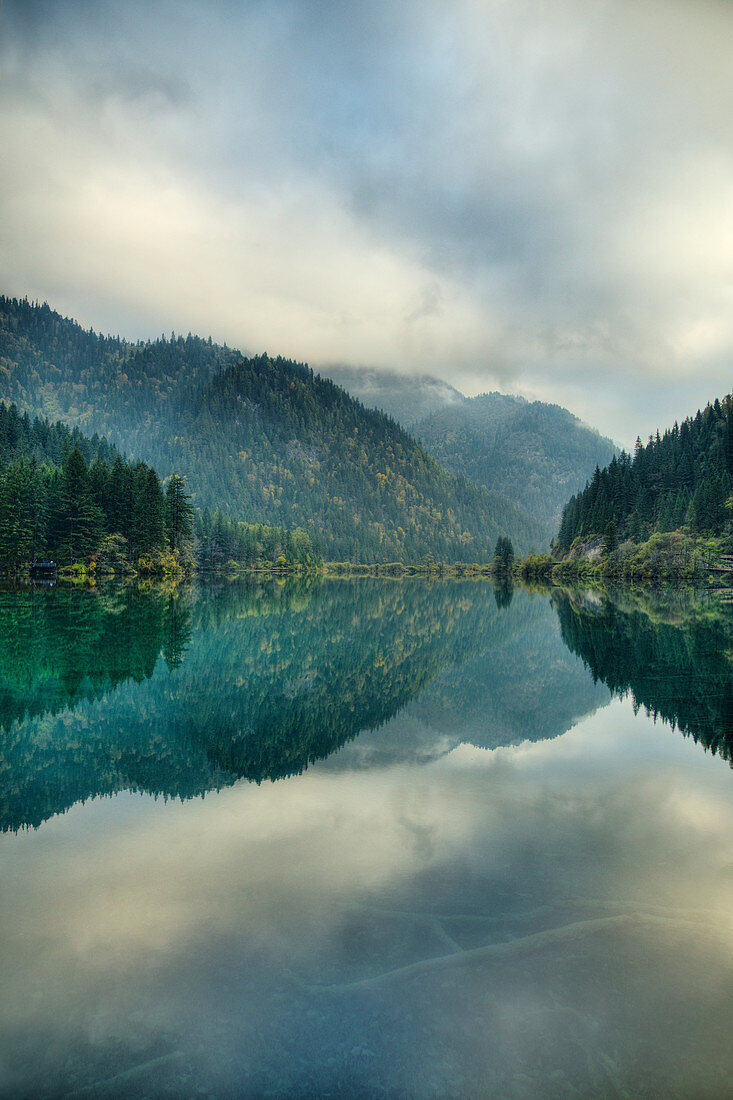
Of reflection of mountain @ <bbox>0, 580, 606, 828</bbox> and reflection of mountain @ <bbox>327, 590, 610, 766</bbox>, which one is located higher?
reflection of mountain @ <bbox>327, 590, 610, 766</bbox>

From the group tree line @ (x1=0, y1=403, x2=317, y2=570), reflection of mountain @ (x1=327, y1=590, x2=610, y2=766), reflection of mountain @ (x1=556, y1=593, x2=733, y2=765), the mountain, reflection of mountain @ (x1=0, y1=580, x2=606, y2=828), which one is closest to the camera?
reflection of mountain @ (x1=0, y1=580, x2=606, y2=828)

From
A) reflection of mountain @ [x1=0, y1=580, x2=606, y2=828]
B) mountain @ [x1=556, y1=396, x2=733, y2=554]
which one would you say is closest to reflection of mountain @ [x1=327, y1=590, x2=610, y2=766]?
reflection of mountain @ [x1=0, y1=580, x2=606, y2=828]

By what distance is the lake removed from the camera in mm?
4090

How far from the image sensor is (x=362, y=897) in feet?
20.0

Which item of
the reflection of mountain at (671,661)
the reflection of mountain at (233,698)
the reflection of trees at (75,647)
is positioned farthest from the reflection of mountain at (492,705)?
the reflection of trees at (75,647)

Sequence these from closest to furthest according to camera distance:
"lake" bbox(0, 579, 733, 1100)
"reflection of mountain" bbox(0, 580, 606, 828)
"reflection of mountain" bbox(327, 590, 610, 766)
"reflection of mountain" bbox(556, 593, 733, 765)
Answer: "lake" bbox(0, 579, 733, 1100)
"reflection of mountain" bbox(0, 580, 606, 828)
"reflection of mountain" bbox(327, 590, 610, 766)
"reflection of mountain" bbox(556, 593, 733, 765)

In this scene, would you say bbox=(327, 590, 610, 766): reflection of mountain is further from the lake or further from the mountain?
the mountain

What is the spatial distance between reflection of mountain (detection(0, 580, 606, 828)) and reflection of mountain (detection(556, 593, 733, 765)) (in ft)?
4.27

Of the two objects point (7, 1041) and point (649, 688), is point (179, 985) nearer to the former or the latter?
point (7, 1041)

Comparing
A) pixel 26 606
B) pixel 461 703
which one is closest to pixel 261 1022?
pixel 461 703

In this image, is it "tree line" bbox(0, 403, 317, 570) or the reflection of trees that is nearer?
the reflection of trees

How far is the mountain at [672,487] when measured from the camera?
98688 millimetres

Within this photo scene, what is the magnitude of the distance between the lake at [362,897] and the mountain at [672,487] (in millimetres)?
97409

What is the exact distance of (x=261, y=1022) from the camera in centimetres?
441
